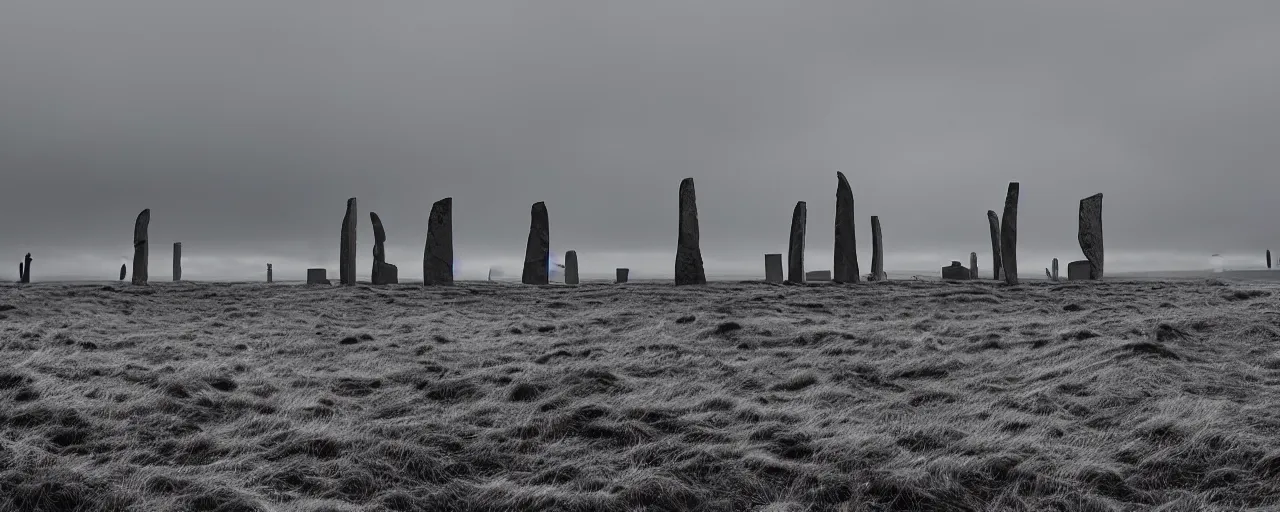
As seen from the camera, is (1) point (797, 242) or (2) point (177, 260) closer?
(1) point (797, 242)

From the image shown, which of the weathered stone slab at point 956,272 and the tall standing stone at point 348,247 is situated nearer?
the tall standing stone at point 348,247

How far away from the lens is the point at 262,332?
15.4 m

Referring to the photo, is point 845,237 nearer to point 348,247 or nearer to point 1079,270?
point 1079,270

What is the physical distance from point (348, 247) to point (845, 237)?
17349 mm

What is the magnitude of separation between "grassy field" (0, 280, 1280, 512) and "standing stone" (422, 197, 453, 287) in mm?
9947

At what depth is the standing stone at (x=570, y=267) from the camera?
99.1ft

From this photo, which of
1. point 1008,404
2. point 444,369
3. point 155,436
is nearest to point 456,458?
point 155,436

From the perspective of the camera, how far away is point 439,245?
26281 mm

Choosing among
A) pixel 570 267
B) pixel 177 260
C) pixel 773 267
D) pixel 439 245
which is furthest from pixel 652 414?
pixel 177 260

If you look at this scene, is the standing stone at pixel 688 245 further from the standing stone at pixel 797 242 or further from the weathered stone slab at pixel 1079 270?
the weathered stone slab at pixel 1079 270

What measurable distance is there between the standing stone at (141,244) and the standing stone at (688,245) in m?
18.8

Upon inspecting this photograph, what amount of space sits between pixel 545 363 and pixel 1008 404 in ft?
20.4

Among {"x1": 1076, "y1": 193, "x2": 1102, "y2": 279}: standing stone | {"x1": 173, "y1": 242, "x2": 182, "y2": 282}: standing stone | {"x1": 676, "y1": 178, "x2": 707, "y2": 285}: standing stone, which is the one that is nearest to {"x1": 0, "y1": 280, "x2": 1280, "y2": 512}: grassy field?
{"x1": 676, "y1": 178, "x2": 707, "y2": 285}: standing stone

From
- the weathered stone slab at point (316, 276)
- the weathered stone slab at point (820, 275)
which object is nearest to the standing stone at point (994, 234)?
the weathered stone slab at point (820, 275)
